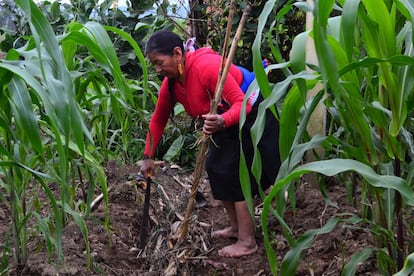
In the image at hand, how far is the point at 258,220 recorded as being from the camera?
299 centimetres

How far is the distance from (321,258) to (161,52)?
1080mm

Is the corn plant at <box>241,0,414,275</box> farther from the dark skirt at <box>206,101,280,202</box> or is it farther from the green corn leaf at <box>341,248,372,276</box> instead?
the dark skirt at <box>206,101,280,202</box>

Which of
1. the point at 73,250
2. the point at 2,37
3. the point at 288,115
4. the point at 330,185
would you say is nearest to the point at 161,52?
the point at 73,250

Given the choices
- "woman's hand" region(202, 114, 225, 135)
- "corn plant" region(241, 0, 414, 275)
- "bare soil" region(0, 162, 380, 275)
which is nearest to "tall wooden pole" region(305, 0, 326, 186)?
"bare soil" region(0, 162, 380, 275)

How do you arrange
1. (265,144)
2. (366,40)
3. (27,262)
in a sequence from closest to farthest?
1. (366,40)
2. (27,262)
3. (265,144)

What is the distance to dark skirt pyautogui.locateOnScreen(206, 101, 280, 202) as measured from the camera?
8.48 ft

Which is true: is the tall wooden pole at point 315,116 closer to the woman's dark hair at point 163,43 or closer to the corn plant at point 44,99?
the woman's dark hair at point 163,43

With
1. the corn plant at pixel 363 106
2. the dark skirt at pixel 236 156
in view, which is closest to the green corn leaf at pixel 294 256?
the corn plant at pixel 363 106

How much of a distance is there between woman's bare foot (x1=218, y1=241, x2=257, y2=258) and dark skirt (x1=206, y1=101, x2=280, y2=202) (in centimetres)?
21

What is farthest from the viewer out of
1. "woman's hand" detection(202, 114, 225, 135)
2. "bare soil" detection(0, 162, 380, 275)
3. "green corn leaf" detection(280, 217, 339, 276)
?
"woman's hand" detection(202, 114, 225, 135)

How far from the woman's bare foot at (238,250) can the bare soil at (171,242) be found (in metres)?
0.02

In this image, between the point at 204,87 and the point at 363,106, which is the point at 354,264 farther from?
the point at 204,87

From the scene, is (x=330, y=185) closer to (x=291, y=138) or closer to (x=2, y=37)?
(x=291, y=138)

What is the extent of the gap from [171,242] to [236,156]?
49 centimetres
